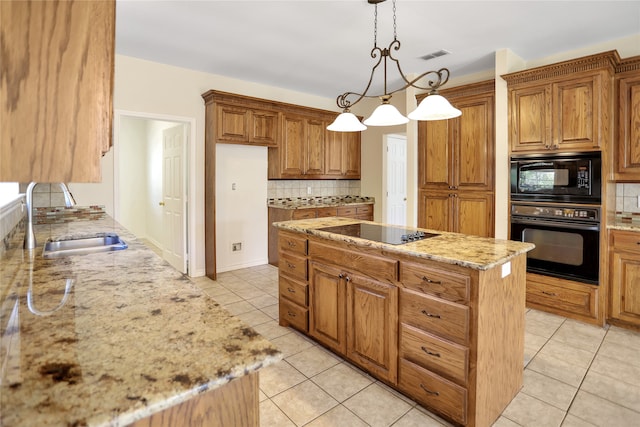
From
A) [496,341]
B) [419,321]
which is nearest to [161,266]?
[419,321]

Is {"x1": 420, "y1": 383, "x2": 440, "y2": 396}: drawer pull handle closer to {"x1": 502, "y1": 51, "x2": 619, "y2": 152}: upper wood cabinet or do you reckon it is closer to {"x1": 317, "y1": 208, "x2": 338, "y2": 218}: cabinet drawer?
{"x1": 502, "y1": 51, "x2": 619, "y2": 152}: upper wood cabinet

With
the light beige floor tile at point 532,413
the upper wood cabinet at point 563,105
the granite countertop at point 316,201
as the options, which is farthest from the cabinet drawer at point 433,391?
the granite countertop at point 316,201

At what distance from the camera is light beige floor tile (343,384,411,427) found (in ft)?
6.05

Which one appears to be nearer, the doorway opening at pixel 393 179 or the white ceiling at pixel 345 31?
the white ceiling at pixel 345 31

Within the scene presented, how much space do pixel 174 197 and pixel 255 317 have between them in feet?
8.09

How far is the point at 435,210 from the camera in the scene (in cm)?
422

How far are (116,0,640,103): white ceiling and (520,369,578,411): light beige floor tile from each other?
2827mm

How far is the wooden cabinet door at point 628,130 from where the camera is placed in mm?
3031

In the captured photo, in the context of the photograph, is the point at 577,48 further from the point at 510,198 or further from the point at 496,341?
the point at 496,341

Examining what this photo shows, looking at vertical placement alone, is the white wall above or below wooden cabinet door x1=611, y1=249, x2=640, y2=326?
above

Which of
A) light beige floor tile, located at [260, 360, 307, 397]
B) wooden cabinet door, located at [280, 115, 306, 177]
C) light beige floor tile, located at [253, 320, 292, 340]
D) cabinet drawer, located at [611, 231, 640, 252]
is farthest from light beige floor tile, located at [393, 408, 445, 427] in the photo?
wooden cabinet door, located at [280, 115, 306, 177]

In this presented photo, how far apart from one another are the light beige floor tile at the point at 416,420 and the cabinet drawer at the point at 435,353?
268mm

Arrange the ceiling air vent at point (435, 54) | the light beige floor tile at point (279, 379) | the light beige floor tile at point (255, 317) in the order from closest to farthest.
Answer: the light beige floor tile at point (279, 379) < the light beige floor tile at point (255, 317) < the ceiling air vent at point (435, 54)

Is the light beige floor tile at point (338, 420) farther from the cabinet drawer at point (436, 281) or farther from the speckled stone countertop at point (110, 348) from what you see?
the speckled stone countertop at point (110, 348)
